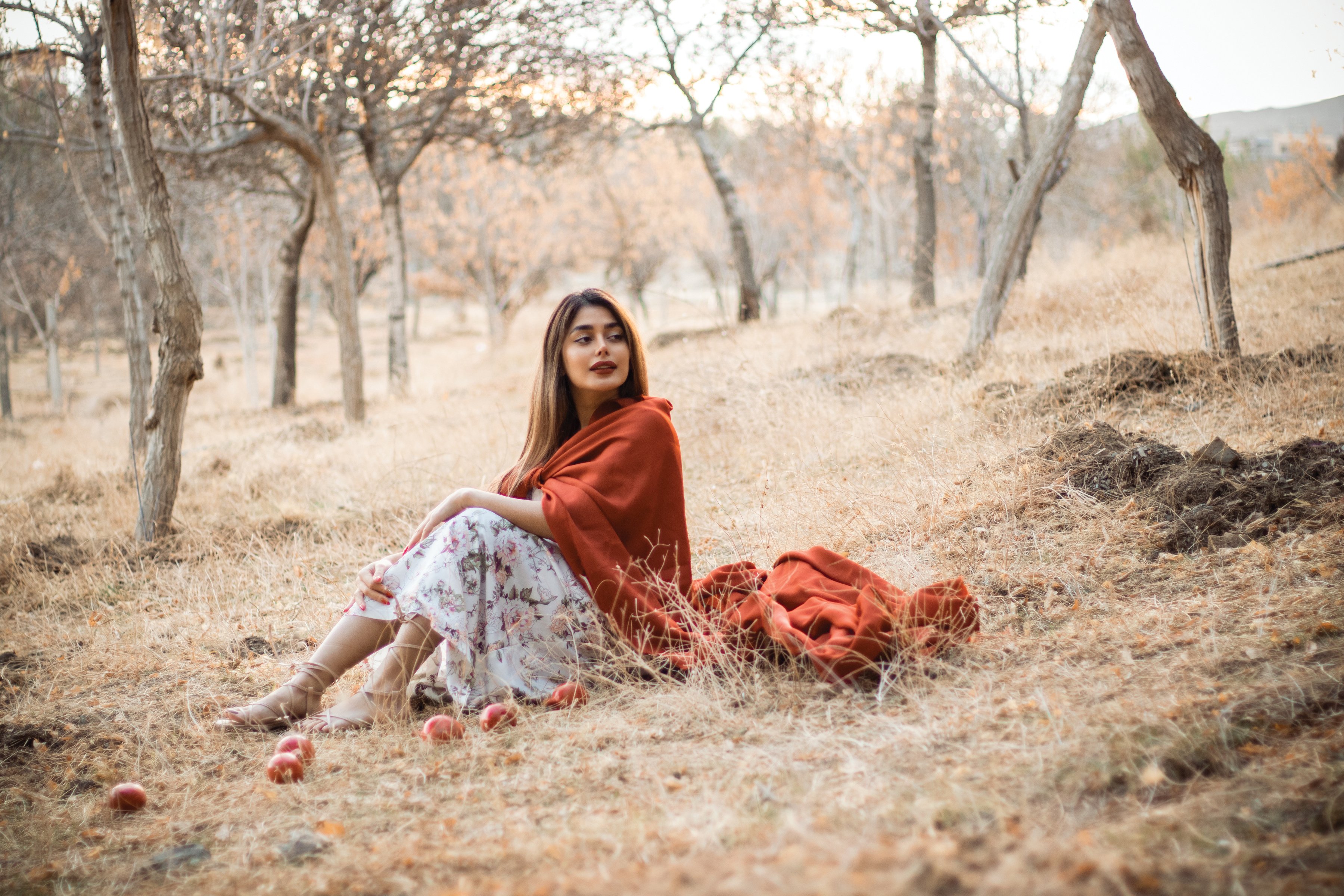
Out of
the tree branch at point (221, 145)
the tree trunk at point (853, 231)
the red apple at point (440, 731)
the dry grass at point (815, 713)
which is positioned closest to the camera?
the dry grass at point (815, 713)

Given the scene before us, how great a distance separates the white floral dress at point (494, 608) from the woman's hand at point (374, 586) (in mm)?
18

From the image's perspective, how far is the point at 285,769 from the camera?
244cm

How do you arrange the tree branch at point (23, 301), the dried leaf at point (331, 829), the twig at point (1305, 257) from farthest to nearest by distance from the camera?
the tree branch at point (23, 301), the twig at point (1305, 257), the dried leaf at point (331, 829)

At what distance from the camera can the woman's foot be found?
2.79m

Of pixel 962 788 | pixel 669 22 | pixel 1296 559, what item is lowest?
pixel 962 788

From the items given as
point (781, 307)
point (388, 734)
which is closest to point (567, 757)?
point (388, 734)

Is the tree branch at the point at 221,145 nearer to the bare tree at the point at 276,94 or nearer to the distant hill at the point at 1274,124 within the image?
the bare tree at the point at 276,94

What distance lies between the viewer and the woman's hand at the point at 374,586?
278 centimetres

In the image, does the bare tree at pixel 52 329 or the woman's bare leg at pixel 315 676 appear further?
the bare tree at pixel 52 329

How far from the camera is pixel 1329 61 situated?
18.0 ft

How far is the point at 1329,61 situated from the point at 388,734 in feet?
22.4

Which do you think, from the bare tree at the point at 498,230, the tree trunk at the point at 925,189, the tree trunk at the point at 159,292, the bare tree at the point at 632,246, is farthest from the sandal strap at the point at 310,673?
the bare tree at the point at 632,246

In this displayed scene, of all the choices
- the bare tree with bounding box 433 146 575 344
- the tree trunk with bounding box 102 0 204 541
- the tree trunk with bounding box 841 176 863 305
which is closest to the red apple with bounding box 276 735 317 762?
the tree trunk with bounding box 102 0 204 541

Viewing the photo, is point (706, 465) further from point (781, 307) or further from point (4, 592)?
point (781, 307)
